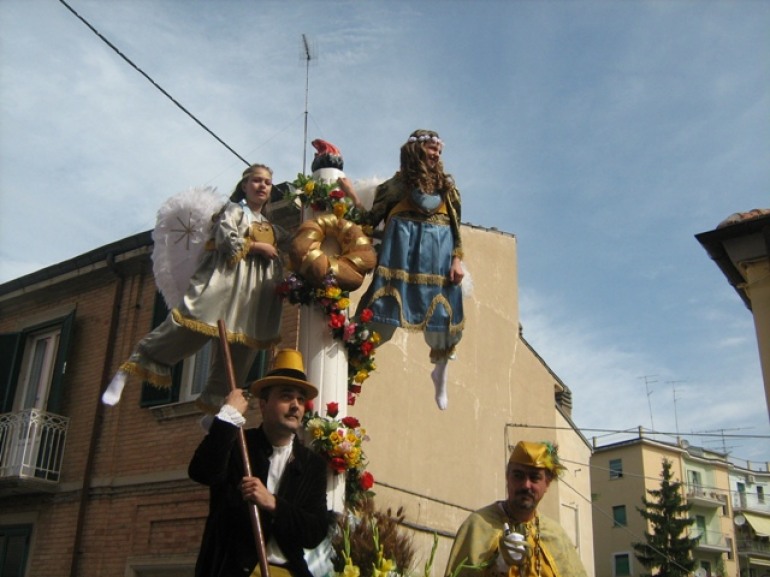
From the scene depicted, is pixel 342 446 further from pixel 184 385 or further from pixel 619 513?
pixel 619 513

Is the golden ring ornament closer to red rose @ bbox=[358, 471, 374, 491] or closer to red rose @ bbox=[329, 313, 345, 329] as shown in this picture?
red rose @ bbox=[329, 313, 345, 329]

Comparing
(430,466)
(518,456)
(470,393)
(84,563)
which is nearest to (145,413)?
(84,563)

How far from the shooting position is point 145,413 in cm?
1323

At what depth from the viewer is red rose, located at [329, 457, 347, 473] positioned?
6.05m

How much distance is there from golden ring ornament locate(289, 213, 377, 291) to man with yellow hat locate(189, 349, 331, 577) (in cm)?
171

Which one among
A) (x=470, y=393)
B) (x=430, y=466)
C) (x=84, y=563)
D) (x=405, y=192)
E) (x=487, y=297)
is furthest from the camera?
(x=487, y=297)

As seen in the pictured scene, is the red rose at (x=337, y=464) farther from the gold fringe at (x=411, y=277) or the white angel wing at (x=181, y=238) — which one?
the white angel wing at (x=181, y=238)

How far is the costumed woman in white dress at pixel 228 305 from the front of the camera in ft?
21.2

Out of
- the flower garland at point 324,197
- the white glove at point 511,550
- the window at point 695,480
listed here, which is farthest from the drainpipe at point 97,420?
the window at point 695,480

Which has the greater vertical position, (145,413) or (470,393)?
(470,393)

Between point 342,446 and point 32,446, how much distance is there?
9331 millimetres

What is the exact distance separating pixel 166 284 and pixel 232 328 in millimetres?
923

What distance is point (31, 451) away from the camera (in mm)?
13766

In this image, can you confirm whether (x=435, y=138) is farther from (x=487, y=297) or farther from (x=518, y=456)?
(x=487, y=297)
